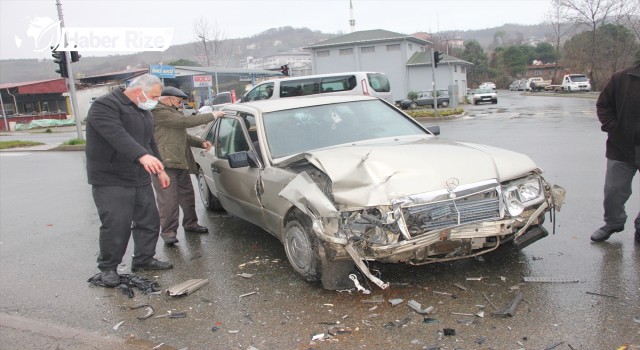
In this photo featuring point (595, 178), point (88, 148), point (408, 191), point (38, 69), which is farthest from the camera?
point (38, 69)

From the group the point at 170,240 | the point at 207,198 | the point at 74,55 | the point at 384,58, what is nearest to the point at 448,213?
the point at 170,240

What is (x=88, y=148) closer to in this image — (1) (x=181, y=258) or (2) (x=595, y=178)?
(1) (x=181, y=258)

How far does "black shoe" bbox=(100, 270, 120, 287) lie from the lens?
4.50 m

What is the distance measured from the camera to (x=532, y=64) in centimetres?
8512

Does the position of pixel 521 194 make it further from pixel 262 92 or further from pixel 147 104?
pixel 262 92

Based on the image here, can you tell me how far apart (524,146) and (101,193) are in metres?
10.2

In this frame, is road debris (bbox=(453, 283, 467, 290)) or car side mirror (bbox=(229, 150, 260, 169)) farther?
car side mirror (bbox=(229, 150, 260, 169))

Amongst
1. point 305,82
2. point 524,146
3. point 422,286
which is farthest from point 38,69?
point 422,286

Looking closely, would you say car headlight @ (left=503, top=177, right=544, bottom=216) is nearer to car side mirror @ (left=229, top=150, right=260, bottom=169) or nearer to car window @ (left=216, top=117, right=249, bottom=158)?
car side mirror @ (left=229, top=150, right=260, bottom=169)

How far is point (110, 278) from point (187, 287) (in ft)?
2.51

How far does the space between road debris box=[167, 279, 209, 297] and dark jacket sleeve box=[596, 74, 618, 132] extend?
12.6 ft

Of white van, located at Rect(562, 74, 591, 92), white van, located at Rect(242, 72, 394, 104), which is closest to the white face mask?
white van, located at Rect(242, 72, 394, 104)

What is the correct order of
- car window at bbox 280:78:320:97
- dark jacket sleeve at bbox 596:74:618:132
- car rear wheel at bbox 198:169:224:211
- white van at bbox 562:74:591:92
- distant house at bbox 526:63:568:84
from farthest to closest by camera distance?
distant house at bbox 526:63:568:84 < white van at bbox 562:74:591:92 < car window at bbox 280:78:320:97 < car rear wheel at bbox 198:169:224:211 < dark jacket sleeve at bbox 596:74:618:132

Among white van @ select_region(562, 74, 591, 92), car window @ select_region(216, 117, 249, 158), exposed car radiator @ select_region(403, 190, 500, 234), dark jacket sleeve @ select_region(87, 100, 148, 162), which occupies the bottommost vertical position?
white van @ select_region(562, 74, 591, 92)
